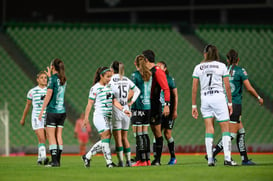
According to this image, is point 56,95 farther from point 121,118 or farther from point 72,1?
point 72,1

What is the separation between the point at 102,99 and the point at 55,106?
104cm

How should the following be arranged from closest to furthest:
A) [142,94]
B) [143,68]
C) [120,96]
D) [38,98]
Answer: [120,96], [143,68], [142,94], [38,98]

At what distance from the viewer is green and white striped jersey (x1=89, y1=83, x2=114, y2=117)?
10.9 meters

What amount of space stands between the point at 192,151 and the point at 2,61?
898 cm

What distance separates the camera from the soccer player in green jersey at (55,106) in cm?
1121

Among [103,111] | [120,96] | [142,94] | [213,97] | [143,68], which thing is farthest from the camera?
[142,94]

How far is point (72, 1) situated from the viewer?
93.1 ft

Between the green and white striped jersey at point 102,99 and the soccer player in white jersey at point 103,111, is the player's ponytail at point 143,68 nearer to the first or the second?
the soccer player in white jersey at point 103,111

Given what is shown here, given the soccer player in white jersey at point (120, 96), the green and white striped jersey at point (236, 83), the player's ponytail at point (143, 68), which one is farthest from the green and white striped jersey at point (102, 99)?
the green and white striped jersey at point (236, 83)

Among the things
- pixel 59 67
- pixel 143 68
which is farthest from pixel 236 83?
pixel 59 67

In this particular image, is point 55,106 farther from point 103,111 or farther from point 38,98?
point 38,98

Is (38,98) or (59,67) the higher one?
(59,67)

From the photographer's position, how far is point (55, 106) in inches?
444

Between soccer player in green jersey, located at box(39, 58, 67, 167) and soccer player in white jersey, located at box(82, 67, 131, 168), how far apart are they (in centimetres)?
74
